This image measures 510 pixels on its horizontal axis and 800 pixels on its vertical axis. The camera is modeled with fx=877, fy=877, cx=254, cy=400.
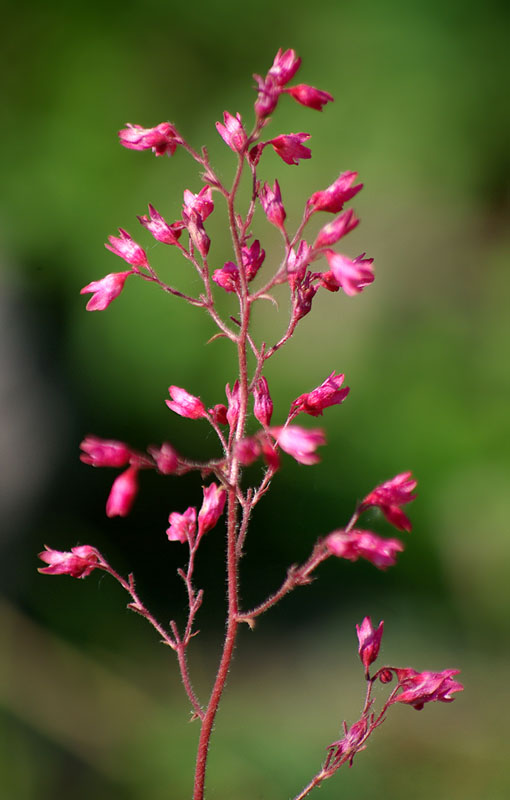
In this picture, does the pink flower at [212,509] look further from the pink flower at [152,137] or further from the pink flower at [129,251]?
the pink flower at [152,137]

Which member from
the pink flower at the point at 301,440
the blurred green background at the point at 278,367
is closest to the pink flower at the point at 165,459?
the pink flower at the point at 301,440

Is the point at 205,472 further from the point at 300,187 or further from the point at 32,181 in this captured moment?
the point at 32,181

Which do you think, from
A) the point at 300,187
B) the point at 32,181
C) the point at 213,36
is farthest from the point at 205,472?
the point at 213,36

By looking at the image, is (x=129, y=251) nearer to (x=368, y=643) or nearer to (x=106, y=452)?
(x=106, y=452)

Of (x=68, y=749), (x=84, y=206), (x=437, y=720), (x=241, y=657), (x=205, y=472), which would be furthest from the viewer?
(x=84, y=206)

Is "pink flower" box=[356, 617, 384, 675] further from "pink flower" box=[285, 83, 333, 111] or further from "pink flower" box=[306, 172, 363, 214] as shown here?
"pink flower" box=[285, 83, 333, 111]

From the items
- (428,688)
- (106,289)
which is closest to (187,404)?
(106,289)
